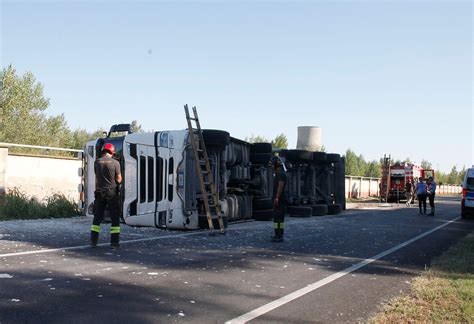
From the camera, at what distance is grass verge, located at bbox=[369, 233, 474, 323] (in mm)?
4480

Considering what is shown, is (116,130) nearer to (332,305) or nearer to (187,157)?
(187,157)

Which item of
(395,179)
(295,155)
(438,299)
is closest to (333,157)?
(295,155)

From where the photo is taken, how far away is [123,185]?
1150cm

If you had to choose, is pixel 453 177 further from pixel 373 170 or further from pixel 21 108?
pixel 21 108

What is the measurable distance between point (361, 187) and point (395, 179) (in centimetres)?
957

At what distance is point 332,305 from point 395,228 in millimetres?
9558

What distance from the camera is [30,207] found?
14.0 metres

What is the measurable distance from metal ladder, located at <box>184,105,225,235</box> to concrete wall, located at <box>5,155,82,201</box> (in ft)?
24.2

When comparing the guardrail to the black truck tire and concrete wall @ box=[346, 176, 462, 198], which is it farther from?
concrete wall @ box=[346, 176, 462, 198]

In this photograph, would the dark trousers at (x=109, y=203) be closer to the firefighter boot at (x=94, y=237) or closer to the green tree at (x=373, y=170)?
the firefighter boot at (x=94, y=237)

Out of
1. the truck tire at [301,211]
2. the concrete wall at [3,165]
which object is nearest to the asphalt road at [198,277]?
the concrete wall at [3,165]

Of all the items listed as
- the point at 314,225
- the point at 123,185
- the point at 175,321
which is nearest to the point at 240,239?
the point at 123,185

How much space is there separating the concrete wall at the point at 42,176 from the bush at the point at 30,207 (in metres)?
0.40

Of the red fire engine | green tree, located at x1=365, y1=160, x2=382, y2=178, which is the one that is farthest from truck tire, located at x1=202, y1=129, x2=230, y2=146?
green tree, located at x1=365, y1=160, x2=382, y2=178
